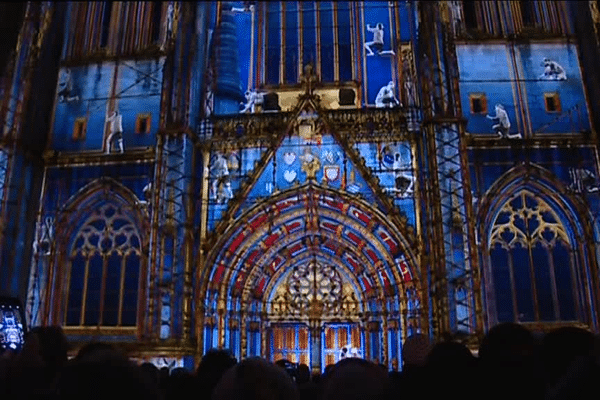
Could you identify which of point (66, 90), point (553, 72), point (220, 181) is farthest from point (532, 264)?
point (66, 90)

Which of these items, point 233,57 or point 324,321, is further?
point 233,57

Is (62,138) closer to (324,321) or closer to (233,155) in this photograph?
(233,155)

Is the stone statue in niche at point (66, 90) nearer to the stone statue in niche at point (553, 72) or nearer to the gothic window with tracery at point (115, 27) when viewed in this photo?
the gothic window with tracery at point (115, 27)

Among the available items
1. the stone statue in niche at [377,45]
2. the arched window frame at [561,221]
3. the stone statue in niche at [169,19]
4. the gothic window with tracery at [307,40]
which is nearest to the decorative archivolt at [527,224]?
the arched window frame at [561,221]

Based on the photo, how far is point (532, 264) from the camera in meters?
15.3

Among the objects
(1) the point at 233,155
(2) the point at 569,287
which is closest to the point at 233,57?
(1) the point at 233,155

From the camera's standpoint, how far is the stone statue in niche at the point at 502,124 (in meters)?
16.3

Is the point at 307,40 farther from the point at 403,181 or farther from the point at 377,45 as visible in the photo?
the point at 403,181

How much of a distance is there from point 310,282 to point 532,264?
6.26 metres

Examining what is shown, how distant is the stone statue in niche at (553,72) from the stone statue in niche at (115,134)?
42.9 feet

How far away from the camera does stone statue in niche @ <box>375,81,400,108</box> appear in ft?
57.2

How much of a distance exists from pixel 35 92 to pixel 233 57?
6.27 m

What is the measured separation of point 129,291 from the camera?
52.5 ft

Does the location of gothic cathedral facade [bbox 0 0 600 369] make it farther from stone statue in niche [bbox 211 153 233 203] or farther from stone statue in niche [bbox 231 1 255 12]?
stone statue in niche [bbox 231 1 255 12]
